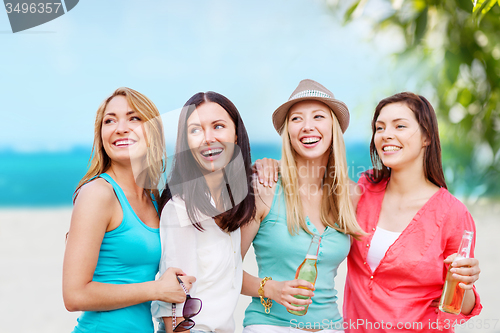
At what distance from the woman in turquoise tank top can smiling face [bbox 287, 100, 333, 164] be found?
2.49 feet

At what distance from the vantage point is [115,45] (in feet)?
30.3

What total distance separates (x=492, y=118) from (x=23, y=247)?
911 cm

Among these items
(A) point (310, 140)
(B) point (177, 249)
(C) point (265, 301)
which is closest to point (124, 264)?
(B) point (177, 249)

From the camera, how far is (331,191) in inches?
96.4

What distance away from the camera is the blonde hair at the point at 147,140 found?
6.57ft

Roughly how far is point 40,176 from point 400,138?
42.7 ft

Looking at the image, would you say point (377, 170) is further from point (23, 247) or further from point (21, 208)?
point (21, 208)

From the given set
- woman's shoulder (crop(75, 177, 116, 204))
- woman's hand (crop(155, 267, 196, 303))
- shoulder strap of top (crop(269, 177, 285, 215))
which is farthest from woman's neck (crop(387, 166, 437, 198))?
woman's shoulder (crop(75, 177, 116, 204))

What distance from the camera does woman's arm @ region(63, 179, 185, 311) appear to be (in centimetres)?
171

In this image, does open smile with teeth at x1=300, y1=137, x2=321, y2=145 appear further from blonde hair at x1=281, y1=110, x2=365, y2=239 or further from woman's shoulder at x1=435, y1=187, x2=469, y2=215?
woman's shoulder at x1=435, y1=187, x2=469, y2=215

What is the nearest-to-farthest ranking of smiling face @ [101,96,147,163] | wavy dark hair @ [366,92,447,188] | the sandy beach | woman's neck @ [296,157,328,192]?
smiling face @ [101,96,147,163] < wavy dark hair @ [366,92,447,188] < woman's neck @ [296,157,328,192] < the sandy beach

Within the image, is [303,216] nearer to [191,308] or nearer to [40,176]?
[191,308]

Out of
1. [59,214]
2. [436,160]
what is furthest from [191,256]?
[59,214]

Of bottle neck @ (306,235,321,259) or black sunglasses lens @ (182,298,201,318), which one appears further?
bottle neck @ (306,235,321,259)
